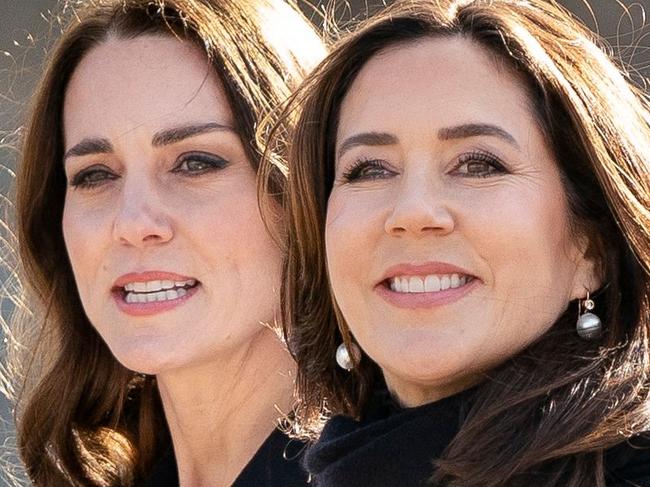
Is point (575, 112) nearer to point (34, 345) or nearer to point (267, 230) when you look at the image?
point (267, 230)

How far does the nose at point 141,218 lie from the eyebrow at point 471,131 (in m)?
0.89

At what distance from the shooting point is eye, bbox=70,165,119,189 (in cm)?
375

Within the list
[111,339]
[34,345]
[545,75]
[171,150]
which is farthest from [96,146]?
[545,75]

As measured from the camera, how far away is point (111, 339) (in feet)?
12.3

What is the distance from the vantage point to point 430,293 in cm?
288

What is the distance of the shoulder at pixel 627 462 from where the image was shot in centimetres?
266

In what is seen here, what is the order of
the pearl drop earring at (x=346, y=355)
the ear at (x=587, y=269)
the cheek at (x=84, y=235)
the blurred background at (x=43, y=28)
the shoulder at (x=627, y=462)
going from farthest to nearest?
the blurred background at (x=43, y=28), the cheek at (x=84, y=235), the pearl drop earring at (x=346, y=355), the ear at (x=587, y=269), the shoulder at (x=627, y=462)

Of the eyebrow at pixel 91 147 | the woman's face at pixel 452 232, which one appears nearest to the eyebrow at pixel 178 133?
the eyebrow at pixel 91 147

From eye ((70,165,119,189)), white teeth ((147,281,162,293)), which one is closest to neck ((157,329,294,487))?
white teeth ((147,281,162,293))

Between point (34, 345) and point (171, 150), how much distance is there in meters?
0.84

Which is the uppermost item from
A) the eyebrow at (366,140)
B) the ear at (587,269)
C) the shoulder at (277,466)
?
the eyebrow at (366,140)

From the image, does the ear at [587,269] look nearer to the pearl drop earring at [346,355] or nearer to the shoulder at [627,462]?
the shoulder at [627,462]

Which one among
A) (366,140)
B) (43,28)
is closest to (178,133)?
(366,140)

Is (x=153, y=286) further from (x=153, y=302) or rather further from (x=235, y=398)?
(x=235, y=398)
